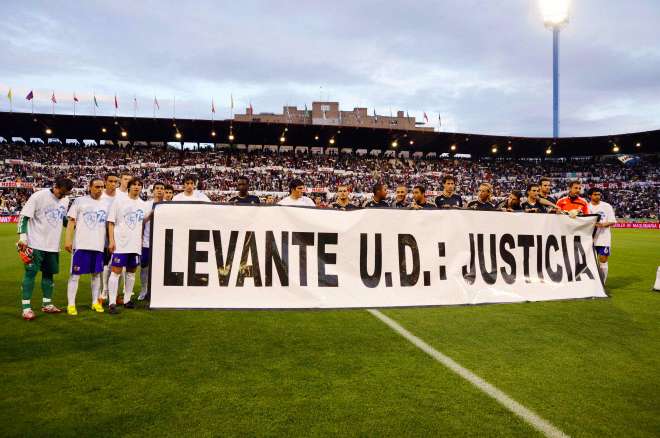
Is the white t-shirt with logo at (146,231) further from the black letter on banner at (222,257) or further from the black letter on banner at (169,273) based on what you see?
the black letter on banner at (222,257)

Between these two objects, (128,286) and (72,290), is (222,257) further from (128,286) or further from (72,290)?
(72,290)

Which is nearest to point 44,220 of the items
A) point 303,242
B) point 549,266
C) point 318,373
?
point 303,242

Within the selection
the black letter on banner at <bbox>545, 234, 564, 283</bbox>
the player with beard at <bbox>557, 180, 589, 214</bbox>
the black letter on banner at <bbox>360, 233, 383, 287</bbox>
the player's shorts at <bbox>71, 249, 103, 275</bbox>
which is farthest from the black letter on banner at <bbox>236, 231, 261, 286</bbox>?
the player with beard at <bbox>557, 180, 589, 214</bbox>

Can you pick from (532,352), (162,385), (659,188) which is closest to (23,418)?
(162,385)

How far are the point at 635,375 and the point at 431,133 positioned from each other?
148 ft

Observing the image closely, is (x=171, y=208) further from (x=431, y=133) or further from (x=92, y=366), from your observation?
(x=431, y=133)

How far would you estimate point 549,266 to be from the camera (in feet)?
23.1

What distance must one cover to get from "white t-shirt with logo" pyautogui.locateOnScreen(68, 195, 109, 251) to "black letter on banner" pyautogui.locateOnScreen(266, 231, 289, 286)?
2429 mm

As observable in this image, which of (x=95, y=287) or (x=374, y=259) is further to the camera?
(x=374, y=259)

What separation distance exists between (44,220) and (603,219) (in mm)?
9718

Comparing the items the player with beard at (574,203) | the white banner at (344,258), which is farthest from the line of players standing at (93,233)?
the player with beard at (574,203)

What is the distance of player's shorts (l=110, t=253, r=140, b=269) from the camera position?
5.97 m

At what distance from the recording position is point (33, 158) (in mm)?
44875

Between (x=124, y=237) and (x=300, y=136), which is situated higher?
(x=300, y=136)
